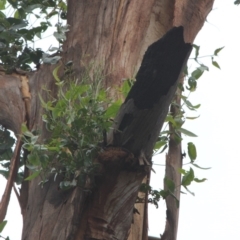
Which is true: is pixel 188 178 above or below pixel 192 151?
below

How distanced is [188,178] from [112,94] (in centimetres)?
42

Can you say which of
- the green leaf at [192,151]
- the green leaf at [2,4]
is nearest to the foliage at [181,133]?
the green leaf at [192,151]

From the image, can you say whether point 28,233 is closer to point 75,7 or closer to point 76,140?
point 76,140

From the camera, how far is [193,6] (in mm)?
2734

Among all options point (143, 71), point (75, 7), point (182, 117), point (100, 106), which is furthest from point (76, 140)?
point (75, 7)

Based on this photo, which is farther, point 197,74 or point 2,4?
point 2,4

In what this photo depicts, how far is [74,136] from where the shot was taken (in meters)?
2.10

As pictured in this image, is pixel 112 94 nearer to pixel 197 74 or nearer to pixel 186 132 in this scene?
pixel 186 132

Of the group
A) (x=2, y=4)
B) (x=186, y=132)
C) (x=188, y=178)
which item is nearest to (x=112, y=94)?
(x=186, y=132)

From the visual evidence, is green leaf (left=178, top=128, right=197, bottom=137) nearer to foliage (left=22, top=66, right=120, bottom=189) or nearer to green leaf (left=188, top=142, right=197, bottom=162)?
green leaf (left=188, top=142, right=197, bottom=162)

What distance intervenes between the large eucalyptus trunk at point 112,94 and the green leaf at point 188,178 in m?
0.17

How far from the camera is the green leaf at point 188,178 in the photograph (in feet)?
7.48

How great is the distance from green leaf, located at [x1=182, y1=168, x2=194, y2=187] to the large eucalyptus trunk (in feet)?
0.54

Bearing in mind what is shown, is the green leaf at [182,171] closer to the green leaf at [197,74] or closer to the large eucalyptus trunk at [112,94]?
the large eucalyptus trunk at [112,94]
